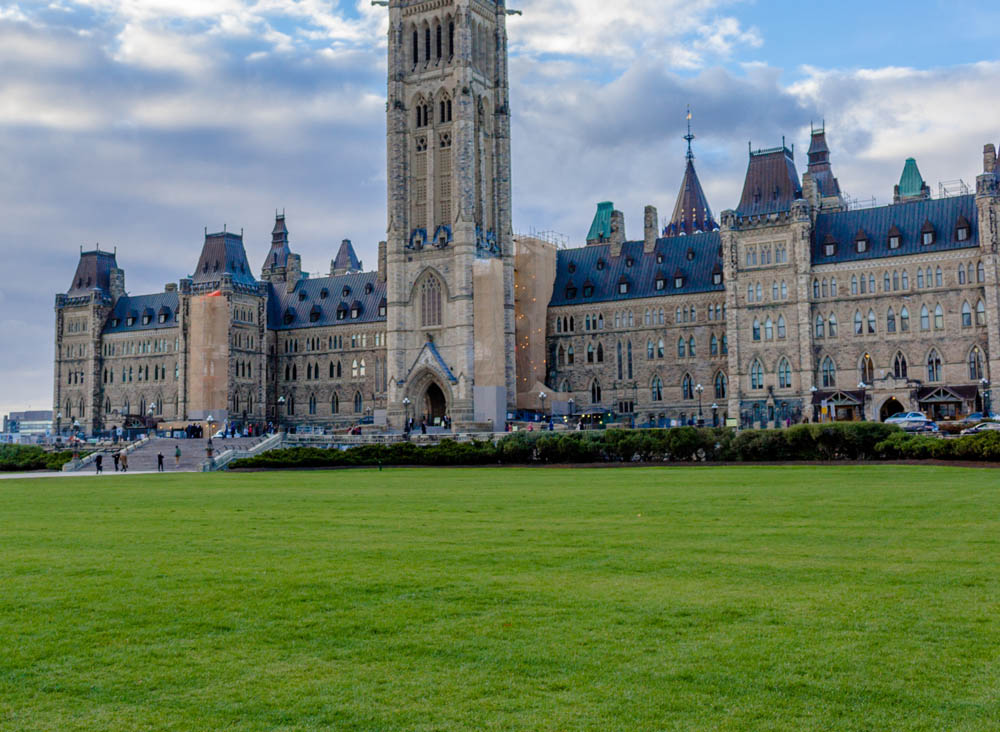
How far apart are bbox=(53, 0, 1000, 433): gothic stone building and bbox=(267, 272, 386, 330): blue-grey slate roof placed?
0.24 m

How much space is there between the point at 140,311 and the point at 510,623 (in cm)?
11503

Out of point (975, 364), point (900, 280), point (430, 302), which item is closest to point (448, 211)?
point (430, 302)

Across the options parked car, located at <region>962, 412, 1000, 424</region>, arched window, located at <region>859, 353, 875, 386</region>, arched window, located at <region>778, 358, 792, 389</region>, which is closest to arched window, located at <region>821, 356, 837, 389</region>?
arched window, located at <region>859, 353, 875, 386</region>

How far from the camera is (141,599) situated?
1274cm

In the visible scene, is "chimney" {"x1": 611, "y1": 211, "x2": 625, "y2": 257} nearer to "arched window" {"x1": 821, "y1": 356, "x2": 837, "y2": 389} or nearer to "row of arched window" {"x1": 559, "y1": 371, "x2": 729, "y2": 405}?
"row of arched window" {"x1": 559, "y1": 371, "x2": 729, "y2": 405}

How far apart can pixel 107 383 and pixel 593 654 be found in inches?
4597

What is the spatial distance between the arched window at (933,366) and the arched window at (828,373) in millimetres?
6515

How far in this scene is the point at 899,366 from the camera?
79.9 metres

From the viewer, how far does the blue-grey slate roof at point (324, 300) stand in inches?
4375

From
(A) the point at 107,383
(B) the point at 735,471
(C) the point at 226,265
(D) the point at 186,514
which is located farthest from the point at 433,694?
(A) the point at 107,383

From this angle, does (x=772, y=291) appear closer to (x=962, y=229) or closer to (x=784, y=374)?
(x=784, y=374)

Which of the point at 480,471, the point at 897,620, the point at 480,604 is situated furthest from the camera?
the point at 480,471

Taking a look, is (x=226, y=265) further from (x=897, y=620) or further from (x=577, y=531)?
(x=897, y=620)

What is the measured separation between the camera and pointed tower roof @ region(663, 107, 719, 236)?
134875 millimetres
